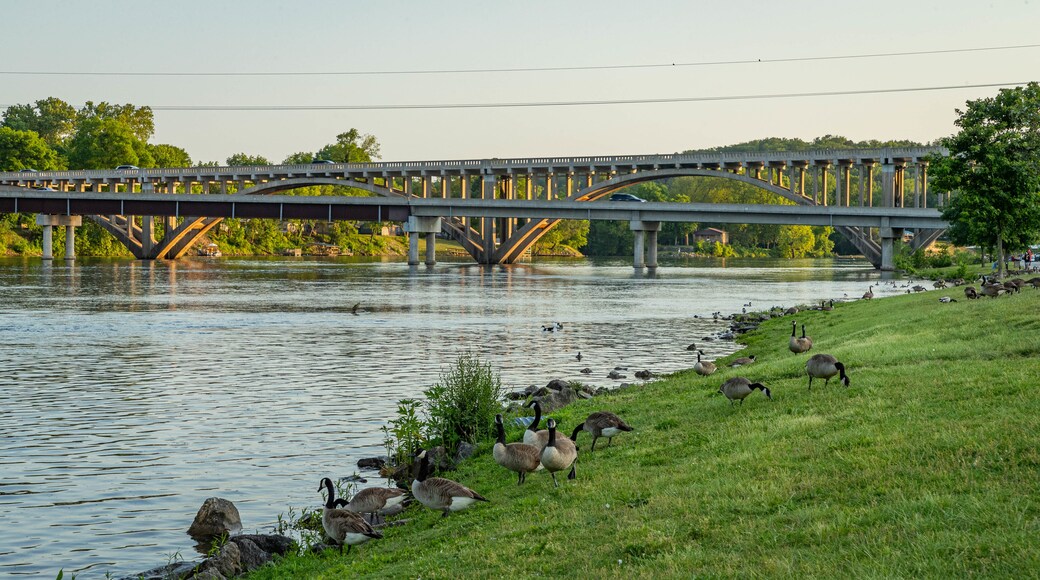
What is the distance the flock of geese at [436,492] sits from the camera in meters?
13.5

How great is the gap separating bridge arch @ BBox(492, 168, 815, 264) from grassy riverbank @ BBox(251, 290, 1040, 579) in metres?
107

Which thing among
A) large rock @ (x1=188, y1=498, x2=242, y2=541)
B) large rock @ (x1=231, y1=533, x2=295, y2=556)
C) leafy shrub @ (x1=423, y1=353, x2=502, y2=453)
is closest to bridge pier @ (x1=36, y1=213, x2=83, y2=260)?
leafy shrub @ (x1=423, y1=353, x2=502, y2=453)

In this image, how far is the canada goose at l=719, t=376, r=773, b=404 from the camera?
59.5ft

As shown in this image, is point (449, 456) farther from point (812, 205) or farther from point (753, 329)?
point (812, 205)

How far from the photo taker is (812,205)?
118 metres

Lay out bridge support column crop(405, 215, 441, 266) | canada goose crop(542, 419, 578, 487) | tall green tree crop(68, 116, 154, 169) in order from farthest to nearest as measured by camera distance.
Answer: tall green tree crop(68, 116, 154, 169), bridge support column crop(405, 215, 441, 266), canada goose crop(542, 419, 578, 487)

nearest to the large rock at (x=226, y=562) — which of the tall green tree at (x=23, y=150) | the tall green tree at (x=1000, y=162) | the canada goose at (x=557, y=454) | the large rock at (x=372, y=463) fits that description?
the canada goose at (x=557, y=454)

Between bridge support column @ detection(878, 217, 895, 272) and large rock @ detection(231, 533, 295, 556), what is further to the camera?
bridge support column @ detection(878, 217, 895, 272)

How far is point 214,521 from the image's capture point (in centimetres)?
1509

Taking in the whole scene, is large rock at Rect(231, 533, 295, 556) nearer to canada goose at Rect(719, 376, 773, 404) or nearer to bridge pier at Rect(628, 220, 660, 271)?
canada goose at Rect(719, 376, 773, 404)

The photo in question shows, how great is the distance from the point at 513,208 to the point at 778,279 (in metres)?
36.2

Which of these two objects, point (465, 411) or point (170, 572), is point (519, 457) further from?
point (465, 411)

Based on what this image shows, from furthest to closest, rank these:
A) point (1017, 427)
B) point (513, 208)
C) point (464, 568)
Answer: point (513, 208)
point (1017, 427)
point (464, 568)

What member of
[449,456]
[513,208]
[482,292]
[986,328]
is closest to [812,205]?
[513,208]
